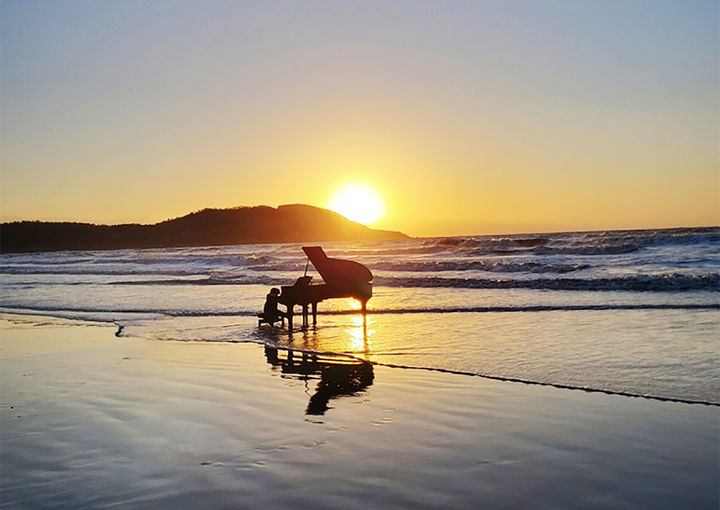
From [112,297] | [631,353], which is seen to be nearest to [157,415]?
[631,353]

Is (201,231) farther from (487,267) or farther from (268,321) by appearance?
(268,321)

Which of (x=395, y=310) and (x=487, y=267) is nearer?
(x=395, y=310)

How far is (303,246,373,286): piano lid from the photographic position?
47.1 feet

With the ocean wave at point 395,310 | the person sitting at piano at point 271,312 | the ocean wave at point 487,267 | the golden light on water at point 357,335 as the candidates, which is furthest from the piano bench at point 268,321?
the ocean wave at point 487,267

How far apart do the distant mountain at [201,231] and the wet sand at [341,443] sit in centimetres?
13106

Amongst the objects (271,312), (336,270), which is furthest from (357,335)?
(271,312)

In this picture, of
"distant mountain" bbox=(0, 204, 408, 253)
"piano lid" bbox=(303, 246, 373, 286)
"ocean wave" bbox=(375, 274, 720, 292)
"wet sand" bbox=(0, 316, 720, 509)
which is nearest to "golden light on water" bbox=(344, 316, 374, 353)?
"piano lid" bbox=(303, 246, 373, 286)

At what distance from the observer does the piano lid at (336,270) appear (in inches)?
566

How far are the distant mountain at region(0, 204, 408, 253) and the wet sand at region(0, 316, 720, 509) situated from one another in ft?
430

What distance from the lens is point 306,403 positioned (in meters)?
7.21

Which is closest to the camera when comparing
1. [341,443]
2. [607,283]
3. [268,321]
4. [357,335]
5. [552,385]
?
[341,443]

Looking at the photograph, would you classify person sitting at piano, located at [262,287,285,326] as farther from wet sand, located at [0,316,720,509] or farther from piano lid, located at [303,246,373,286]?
wet sand, located at [0,316,720,509]

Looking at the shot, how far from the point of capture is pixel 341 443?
5570mm

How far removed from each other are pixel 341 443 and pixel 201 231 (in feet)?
487
